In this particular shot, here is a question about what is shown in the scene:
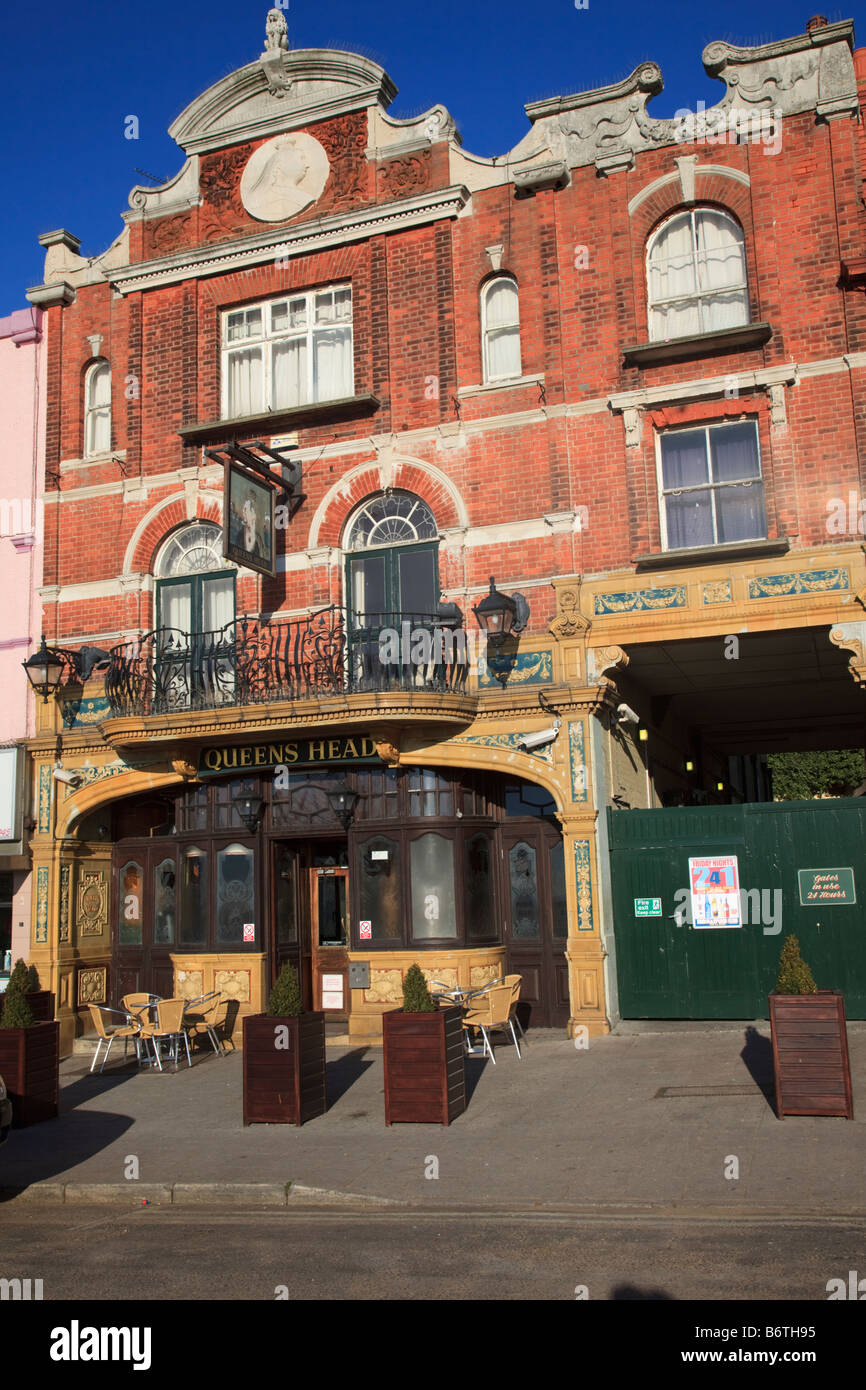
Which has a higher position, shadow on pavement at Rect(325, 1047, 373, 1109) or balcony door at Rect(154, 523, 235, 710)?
balcony door at Rect(154, 523, 235, 710)

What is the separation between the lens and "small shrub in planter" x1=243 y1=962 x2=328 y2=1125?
437 inches

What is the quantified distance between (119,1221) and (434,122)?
15124mm

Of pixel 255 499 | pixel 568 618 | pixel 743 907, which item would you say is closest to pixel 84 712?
pixel 255 499

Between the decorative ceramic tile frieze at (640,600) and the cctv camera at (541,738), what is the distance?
1.62 meters

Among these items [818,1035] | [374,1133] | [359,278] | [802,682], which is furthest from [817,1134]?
[359,278]

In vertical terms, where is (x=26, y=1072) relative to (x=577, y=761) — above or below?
below

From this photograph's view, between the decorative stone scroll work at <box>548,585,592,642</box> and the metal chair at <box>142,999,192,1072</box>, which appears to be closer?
the metal chair at <box>142,999,192,1072</box>

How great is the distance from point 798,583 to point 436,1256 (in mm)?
9688

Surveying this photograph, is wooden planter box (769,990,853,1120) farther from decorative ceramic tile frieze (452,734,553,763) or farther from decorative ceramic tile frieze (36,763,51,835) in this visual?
decorative ceramic tile frieze (36,763,51,835)

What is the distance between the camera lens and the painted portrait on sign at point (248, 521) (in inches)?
607

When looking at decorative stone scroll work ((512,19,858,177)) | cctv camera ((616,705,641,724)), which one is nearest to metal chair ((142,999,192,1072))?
cctv camera ((616,705,641,724))

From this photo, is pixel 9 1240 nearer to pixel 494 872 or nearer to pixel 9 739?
pixel 494 872

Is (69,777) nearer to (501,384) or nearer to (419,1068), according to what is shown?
(501,384)

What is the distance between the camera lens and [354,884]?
52.3 feet
